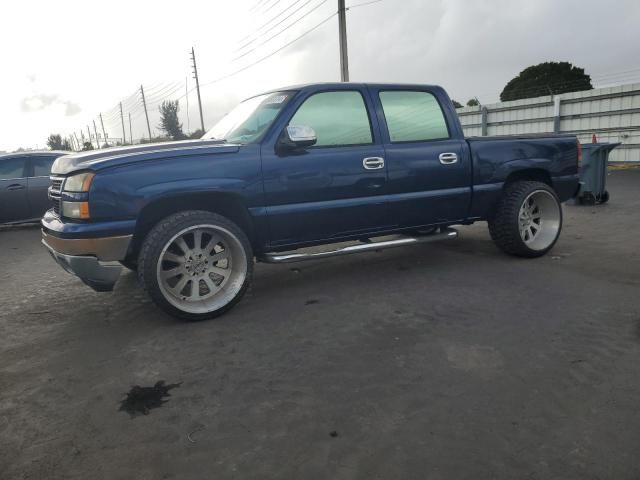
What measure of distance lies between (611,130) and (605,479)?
15.5 m

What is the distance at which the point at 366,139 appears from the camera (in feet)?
14.3

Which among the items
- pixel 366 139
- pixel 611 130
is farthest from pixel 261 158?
pixel 611 130

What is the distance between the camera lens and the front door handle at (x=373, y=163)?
14.0 feet

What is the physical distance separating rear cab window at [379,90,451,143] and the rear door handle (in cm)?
20

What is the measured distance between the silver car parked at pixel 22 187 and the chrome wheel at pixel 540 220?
7557 mm

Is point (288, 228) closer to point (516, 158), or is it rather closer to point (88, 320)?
point (88, 320)

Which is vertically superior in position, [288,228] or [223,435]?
[288,228]

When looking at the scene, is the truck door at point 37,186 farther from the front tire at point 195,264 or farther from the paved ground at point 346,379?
the front tire at point 195,264

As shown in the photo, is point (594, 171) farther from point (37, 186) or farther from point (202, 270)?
point (37, 186)

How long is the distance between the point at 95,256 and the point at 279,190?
1.44m

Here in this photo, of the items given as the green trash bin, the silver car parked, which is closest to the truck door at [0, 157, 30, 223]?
the silver car parked

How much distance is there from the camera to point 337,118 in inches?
169

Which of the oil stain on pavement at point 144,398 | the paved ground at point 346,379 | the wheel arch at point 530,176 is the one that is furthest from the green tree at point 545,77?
the oil stain on pavement at point 144,398

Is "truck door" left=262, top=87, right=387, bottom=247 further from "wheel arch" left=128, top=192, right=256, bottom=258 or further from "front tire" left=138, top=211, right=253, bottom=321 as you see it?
"front tire" left=138, top=211, right=253, bottom=321
